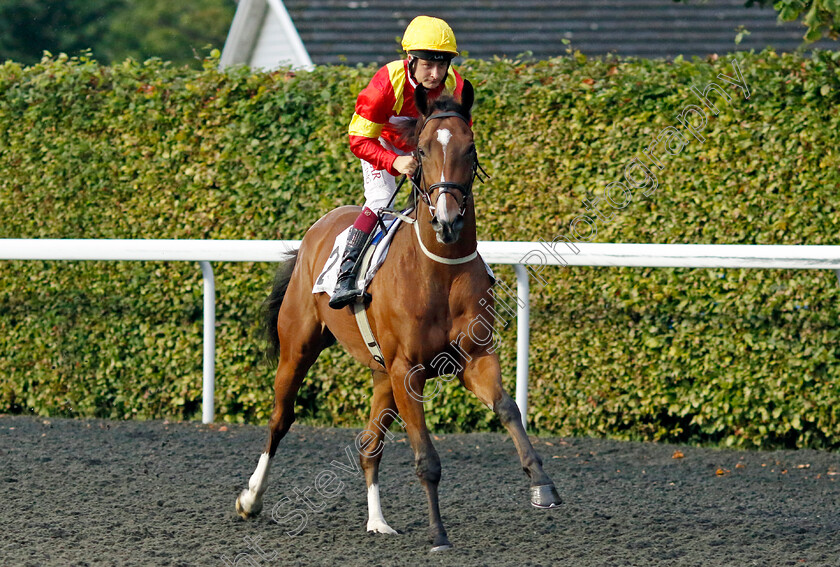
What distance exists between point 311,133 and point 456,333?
334 centimetres

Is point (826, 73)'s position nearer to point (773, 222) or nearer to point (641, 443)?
point (773, 222)

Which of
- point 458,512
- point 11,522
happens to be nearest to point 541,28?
point 458,512

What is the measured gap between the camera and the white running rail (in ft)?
18.5

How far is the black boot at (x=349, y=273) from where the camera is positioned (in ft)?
14.3

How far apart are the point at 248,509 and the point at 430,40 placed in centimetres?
223

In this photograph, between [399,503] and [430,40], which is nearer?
[430,40]

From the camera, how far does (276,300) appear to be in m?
5.33

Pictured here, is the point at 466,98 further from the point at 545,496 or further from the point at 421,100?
the point at 545,496

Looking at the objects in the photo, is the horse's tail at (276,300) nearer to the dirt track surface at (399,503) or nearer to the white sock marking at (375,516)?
the dirt track surface at (399,503)

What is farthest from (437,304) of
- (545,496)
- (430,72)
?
(430,72)

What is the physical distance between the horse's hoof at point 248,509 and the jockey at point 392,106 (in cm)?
98

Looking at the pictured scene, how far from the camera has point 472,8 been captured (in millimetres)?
12500

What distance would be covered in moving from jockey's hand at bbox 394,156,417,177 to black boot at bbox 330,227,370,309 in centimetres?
49

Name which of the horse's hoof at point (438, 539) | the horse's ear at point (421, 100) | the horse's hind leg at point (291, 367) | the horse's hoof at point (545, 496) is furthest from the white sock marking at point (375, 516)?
the horse's ear at point (421, 100)
